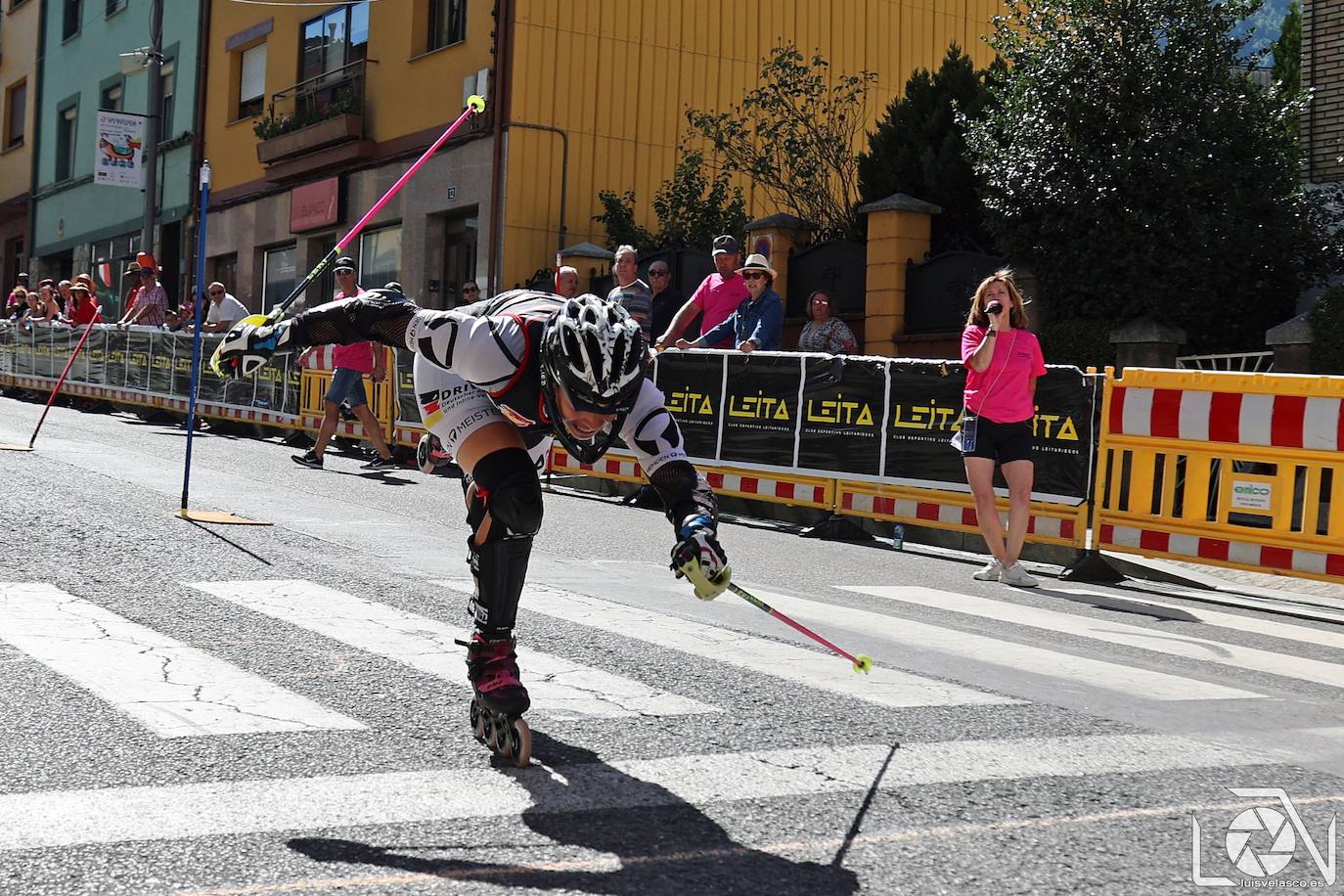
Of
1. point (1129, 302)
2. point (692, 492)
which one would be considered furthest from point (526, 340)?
point (1129, 302)

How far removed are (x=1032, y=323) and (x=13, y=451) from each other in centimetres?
988

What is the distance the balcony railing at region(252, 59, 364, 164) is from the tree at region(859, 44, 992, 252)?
427 inches

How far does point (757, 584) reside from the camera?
7.89 m

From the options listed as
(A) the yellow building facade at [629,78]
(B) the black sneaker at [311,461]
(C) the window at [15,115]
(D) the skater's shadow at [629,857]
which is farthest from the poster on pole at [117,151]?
(D) the skater's shadow at [629,857]

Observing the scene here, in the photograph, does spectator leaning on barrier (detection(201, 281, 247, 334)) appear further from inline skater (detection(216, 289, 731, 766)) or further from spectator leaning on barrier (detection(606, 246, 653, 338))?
inline skater (detection(216, 289, 731, 766))

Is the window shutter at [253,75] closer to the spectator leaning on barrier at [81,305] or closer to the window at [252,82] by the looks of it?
the window at [252,82]

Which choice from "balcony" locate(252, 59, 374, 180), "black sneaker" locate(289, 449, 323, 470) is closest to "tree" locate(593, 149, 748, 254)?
"balcony" locate(252, 59, 374, 180)

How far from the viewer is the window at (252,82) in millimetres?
29844

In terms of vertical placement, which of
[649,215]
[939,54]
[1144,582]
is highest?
[939,54]

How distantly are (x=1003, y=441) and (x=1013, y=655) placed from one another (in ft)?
10.7

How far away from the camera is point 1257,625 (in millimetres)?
7766

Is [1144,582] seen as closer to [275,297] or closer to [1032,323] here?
[1032,323]

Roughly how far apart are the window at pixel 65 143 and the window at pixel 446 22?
59.6ft
